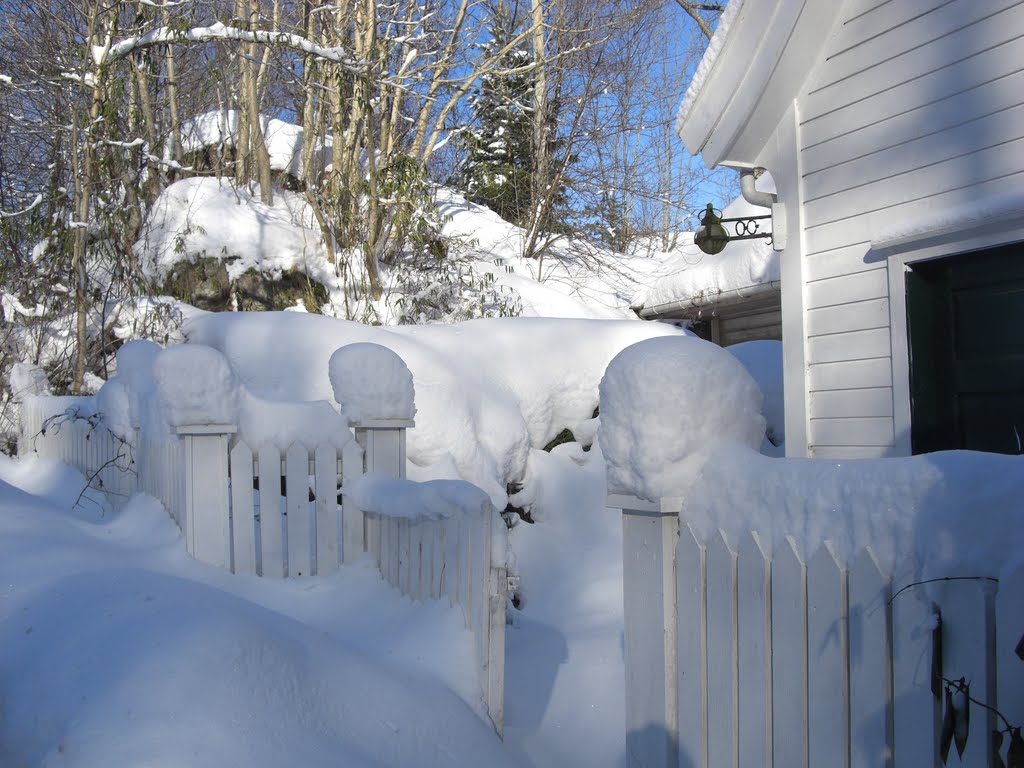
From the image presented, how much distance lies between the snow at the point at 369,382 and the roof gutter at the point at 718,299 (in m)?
5.34

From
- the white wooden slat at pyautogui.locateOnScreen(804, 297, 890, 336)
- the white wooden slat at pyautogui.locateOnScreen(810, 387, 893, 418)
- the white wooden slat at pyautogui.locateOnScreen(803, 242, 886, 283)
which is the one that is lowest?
the white wooden slat at pyautogui.locateOnScreen(810, 387, 893, 418)

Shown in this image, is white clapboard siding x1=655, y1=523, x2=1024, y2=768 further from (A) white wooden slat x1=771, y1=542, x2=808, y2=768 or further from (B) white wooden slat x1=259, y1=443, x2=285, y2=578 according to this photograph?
(B) white wooden slat x1=259, y1=443, x2=285, y2=578

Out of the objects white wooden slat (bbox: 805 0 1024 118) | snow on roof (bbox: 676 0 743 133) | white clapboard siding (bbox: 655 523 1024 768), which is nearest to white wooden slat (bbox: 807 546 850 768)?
white clapboard siding (bbox: 655 523 1024 768)

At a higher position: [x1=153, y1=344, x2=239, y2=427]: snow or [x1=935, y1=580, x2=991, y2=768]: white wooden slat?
[x1=153, y1=344, x2=239, y2=427]: snow

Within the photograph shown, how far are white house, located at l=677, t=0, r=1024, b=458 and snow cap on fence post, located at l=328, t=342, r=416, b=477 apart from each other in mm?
2226

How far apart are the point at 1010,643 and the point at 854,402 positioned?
316 centimetres

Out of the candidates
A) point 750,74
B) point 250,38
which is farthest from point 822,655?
point 250,38

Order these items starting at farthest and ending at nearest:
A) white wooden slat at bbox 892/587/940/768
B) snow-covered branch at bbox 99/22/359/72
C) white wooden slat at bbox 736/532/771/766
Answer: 1. snow-covered branch at bbox 99/22/359/72
2. white wooden slat at bbox 736/532/771/766
3. white wooden slat at bbox 892/587/940/768

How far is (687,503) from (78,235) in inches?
287

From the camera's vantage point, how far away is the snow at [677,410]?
88.5 inches

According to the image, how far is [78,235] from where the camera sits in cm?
782

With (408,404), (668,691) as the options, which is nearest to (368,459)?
(408,404)

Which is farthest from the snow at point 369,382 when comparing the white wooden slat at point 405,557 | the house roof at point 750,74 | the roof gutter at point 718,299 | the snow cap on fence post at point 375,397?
the roof gutter at point 718,299

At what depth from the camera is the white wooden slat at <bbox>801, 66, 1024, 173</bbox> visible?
12.3 ft
